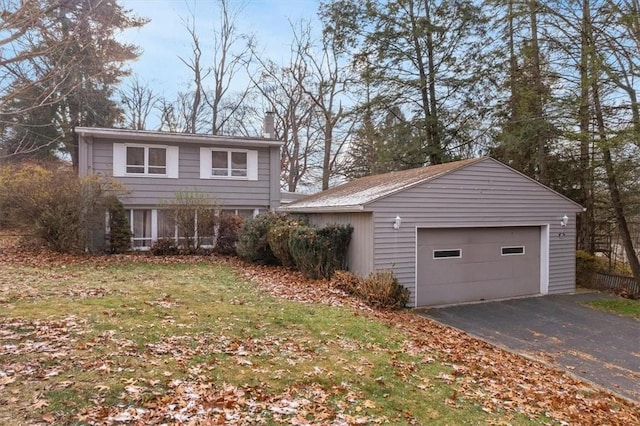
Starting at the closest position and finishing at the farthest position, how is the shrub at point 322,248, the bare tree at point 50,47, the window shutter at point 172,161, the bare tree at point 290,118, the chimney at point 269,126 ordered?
the bare tree at point 50,47, the shrub at point 322,248, the window shutter at point 172,161, the chimney at point 269,126, the bare tree at point 290,118

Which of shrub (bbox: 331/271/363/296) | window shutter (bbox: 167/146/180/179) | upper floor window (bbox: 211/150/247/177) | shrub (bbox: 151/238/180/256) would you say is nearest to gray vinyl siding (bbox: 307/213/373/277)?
shrub (bbox: 331/271/363/296)

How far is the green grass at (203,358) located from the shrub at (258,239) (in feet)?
16.4

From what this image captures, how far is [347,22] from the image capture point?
19578mm

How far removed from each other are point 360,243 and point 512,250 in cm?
481

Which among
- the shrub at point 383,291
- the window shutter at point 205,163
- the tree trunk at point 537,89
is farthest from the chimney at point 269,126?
the shrub at point 383,291

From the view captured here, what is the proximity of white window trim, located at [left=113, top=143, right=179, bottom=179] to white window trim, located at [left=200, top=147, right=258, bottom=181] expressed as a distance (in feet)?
3.15

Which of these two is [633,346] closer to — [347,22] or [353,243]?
[353,243]

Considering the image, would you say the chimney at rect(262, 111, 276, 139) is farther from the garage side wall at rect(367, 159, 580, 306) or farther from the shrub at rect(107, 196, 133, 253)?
the garage side wall at rect(367, 159, 580, 306)

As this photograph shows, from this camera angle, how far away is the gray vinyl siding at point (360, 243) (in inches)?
396

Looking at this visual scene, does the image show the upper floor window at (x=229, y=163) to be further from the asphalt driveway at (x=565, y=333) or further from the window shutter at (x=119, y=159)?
the asphalt driveway at (x=565, y=333)

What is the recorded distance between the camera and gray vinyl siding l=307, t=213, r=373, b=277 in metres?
10.0

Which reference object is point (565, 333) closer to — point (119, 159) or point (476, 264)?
point (476, 264)

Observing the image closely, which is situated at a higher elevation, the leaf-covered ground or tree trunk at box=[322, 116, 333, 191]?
tree trunk at box=[322, 116, 333, 191]

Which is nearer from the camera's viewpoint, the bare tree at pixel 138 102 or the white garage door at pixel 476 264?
the white garage door at pixel 476 264
